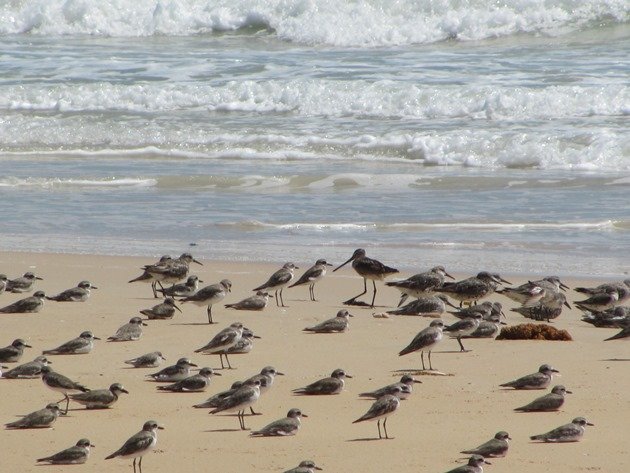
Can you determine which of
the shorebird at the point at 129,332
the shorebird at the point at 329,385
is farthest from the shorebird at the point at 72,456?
the shorebird at the point at 129,332

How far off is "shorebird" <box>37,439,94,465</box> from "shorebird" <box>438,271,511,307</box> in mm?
4628

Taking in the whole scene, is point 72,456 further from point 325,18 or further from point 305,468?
point 325,18

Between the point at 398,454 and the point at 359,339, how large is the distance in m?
2.81

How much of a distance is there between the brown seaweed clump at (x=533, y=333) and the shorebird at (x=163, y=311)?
2623 millimetres

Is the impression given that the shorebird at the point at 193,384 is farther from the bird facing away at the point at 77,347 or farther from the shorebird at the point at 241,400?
the bird facing away at the point at 77,347

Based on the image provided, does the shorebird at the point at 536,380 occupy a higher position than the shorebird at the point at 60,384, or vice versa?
the shorebird at the point at 60,384

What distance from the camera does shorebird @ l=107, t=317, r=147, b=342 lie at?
8.68 metres

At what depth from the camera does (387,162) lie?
722 inches

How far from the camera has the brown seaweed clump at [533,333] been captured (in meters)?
8.88

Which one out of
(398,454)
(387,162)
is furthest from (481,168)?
(398,454)

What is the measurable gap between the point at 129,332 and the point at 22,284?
2053mm

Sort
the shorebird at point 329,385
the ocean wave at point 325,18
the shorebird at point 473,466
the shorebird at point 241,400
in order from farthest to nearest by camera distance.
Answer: the ocean wave at point 325,18 → the shorebird at point 329,385 → the shorebird at point 241,400 → the shorebird at point 473,466

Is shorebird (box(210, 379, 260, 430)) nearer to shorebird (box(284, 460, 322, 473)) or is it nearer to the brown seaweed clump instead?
shorebird (box(284, 460, 322, 473))

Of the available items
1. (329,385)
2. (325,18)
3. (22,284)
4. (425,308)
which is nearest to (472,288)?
(425,308)
